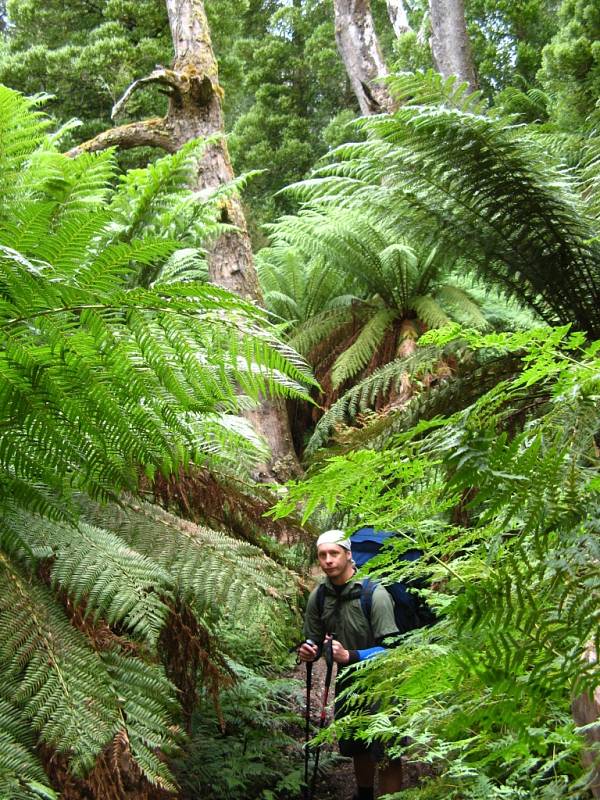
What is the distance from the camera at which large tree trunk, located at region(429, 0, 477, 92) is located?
8.07 m

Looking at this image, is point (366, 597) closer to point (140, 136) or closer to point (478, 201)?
point (478, 201)

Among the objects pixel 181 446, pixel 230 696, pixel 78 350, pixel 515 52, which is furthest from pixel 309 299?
pixel 515 52

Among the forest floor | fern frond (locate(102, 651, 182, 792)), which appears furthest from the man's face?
fern frond (locate(102, 651, 182, 792))

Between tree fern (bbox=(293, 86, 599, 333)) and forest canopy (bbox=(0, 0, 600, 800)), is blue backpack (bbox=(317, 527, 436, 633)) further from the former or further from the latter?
tree fern (bbox=(293, 86, 599, 333))

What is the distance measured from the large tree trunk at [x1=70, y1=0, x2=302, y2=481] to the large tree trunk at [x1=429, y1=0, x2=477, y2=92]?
355cm

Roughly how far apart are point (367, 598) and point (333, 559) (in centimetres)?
19

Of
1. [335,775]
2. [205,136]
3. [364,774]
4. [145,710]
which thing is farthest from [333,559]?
[205,136]

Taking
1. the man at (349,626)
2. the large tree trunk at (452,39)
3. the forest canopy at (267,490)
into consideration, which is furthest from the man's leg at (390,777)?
the large tree trunk at (452,39)

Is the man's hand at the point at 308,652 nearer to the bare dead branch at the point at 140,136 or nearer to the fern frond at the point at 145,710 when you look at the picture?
the fern frond at the point at 145,710

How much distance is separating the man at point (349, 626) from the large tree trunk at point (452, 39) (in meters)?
6.84

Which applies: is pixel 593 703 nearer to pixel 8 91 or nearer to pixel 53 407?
pixel 53 407

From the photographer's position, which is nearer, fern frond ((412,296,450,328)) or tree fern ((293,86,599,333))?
tree fern ((293,86,599,333))

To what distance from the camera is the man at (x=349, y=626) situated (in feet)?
8.46

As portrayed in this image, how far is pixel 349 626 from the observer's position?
2.71 meters
